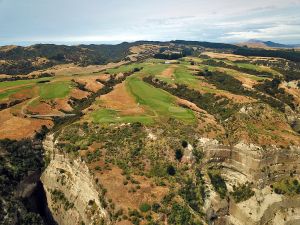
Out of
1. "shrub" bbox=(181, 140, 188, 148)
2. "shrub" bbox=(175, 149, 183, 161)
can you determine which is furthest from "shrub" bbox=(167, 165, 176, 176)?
"shrub" bbox=(181, 140, 188, 148)

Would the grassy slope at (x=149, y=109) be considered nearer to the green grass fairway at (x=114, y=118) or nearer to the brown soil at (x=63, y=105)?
the green grass fairway at (x=114, y=118)

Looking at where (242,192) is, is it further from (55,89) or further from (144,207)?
(55,89)

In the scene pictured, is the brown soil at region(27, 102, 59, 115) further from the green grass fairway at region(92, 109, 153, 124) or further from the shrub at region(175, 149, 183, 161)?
the shrub at region(175, 149, 183, 161)

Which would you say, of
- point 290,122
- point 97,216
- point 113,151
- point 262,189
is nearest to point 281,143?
point 262,189

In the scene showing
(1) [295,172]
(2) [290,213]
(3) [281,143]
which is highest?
(3) [281,143]

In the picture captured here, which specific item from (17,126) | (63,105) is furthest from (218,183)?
(63,105)

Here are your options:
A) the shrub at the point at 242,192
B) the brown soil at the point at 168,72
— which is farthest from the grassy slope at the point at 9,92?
the shrub at the point at 242,192

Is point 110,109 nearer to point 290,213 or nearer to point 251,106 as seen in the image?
point 251,106
